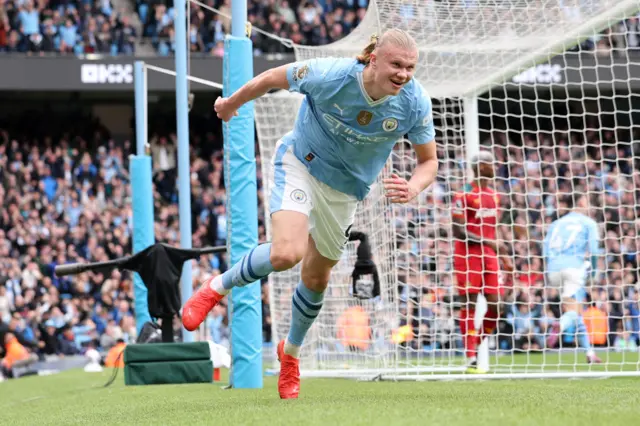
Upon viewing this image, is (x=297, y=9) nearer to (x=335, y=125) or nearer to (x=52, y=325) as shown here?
(x=52, y=325)

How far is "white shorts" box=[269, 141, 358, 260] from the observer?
5.59 meters

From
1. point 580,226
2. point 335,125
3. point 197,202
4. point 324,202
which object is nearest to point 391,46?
point 335,125

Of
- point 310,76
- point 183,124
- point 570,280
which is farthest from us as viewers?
point 183,124

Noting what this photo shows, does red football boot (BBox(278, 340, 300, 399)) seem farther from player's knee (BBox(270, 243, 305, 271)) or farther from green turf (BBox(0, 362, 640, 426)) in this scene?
player's knee (BBox(270, 243, 305, 271))

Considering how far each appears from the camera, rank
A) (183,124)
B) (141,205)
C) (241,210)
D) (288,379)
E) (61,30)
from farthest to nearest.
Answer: (61,30)
(141,205)
(183,124)
(241,210)
(288,379)

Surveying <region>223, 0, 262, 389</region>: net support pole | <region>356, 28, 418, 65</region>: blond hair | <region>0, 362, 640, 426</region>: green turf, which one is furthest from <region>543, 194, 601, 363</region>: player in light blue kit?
<region>356, 28, 418, 65</region>: blond hair

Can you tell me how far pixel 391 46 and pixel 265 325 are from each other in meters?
14.2

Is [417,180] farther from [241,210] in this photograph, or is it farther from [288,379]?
[241,210]

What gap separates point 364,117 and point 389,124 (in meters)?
0.14

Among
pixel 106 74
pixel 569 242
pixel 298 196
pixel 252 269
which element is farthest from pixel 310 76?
pixel 106 74

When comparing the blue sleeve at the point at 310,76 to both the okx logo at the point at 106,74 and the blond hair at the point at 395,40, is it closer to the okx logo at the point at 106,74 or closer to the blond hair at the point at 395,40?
the blond hair at the point at 395,40

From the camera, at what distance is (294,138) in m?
5.81

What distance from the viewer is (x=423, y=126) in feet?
18.7

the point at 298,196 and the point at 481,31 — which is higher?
the point at 481,31
